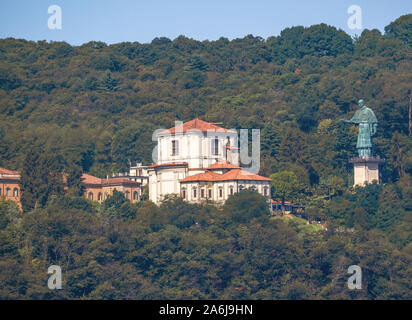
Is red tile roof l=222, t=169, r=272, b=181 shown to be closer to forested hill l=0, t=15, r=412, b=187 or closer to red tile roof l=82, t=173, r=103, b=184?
forested hill l=0, t=15, r=412, b=187

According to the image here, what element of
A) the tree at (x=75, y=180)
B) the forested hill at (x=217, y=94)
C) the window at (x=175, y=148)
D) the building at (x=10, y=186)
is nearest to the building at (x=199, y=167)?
the window at (x=175, y=148)

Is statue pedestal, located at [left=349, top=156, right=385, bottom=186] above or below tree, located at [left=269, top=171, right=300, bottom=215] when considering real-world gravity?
above

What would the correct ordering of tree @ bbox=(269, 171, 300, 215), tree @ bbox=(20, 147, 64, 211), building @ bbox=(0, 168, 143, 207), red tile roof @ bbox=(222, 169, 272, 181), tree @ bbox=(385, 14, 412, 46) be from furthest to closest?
tree @ bbox=(385, 14, 412, 46) < building @ bbox=(0, 168, 143, 207) < tree @ bbox=(269, 171, 300, 215) < tree @ bbox=(20, 147, 64, 211) < red tile roof @ bbox=(222, 169, 272, 181)

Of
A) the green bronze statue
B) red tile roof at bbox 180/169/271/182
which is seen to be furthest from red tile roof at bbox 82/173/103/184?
the green bronze statue

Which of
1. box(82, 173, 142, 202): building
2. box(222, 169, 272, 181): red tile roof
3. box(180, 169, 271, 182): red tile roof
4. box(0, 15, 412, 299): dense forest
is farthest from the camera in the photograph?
box(82, 173, 142, 202): building

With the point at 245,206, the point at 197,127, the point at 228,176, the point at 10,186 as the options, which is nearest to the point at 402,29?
the point at 197,127

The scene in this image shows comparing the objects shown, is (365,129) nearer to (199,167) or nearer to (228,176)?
(228,176)

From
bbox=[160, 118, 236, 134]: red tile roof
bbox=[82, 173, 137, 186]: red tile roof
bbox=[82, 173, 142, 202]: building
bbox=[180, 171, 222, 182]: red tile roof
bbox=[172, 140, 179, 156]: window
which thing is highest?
bbox=[160, 118, 236, 134]: red tile roof
